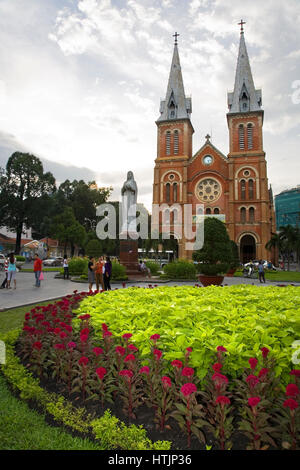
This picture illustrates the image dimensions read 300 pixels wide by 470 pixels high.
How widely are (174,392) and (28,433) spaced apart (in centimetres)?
131

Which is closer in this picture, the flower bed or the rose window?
the flower bed

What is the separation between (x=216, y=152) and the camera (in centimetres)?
4469

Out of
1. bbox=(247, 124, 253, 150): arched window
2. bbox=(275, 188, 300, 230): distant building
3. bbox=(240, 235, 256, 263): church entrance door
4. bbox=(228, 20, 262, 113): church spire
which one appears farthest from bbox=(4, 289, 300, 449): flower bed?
bbox=(275, 188, 300, 230): distant building

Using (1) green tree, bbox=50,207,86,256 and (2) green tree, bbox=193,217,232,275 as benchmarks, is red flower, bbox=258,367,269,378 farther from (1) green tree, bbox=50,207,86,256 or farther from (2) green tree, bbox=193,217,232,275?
(1) green tree, bbox=50,207,86,256

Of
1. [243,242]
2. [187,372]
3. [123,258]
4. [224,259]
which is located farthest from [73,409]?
[243,242]

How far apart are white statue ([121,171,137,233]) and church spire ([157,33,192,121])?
2977 centimetres

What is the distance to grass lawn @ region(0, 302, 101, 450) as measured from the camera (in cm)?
242

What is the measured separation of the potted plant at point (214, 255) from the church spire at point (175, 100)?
35.2 metres

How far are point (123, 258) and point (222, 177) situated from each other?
28684 mm

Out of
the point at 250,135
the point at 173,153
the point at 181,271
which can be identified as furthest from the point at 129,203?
the point at 250,135

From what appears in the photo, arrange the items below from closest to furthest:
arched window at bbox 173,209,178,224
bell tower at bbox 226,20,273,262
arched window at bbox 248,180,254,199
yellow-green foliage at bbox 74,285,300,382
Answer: yellow-green foliage at bbox 74,285,300,382 < bell tower at bbox 226,20,273,262 < arched window at bbox 248,180,254,199 < arched window at bbox 173,209,178,224

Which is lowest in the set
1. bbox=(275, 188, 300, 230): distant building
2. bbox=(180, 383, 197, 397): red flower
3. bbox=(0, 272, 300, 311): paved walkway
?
bbox=(0, 272, 300, 311): paved walkway

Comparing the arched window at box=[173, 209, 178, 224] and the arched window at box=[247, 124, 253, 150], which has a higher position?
the arched window at box=[247, 124, 253, 150]
